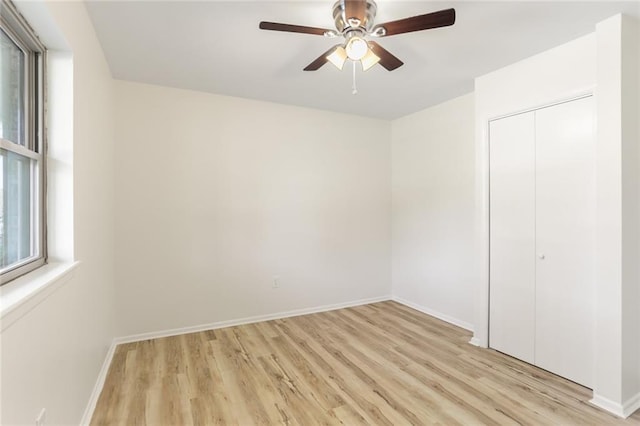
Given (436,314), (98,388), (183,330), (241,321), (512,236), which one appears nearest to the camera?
(98,388)

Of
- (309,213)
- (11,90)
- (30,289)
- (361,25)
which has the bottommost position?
(30,289)

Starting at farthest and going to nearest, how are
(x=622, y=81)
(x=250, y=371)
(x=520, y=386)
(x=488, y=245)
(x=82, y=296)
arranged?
(x=488, y=245) < (x=250, y=371) < (x=520, y=386) < (x=622, y=81) < (x=82, y=296)

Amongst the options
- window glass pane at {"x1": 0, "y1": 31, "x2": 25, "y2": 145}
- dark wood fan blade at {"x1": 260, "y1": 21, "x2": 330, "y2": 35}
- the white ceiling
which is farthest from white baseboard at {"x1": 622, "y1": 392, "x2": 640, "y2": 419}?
window glass pane at {"x1": 0, "y1": 31, "x2": 25, "y2": 145}

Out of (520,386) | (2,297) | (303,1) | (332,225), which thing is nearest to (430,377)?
(520,386)

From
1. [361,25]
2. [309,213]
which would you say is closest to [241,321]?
[309,213]

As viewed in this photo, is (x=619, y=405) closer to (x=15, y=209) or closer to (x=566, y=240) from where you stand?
(x=566, y=240)

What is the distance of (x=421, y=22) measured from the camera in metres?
1.68

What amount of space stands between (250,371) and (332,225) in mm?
1999

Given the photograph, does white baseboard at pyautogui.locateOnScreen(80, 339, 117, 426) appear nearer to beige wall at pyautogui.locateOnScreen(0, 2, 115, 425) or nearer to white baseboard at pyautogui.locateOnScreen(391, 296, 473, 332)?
beige wall at pyautogui.locateOnScreen(0, 2, 115, 425)

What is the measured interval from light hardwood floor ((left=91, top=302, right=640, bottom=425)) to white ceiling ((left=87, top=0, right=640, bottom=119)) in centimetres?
245

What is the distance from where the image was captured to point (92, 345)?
2061 mm

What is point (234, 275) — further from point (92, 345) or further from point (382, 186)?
point (382, 186)

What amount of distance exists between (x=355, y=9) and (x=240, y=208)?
233 cm

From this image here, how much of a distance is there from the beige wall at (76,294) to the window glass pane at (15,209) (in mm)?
135
